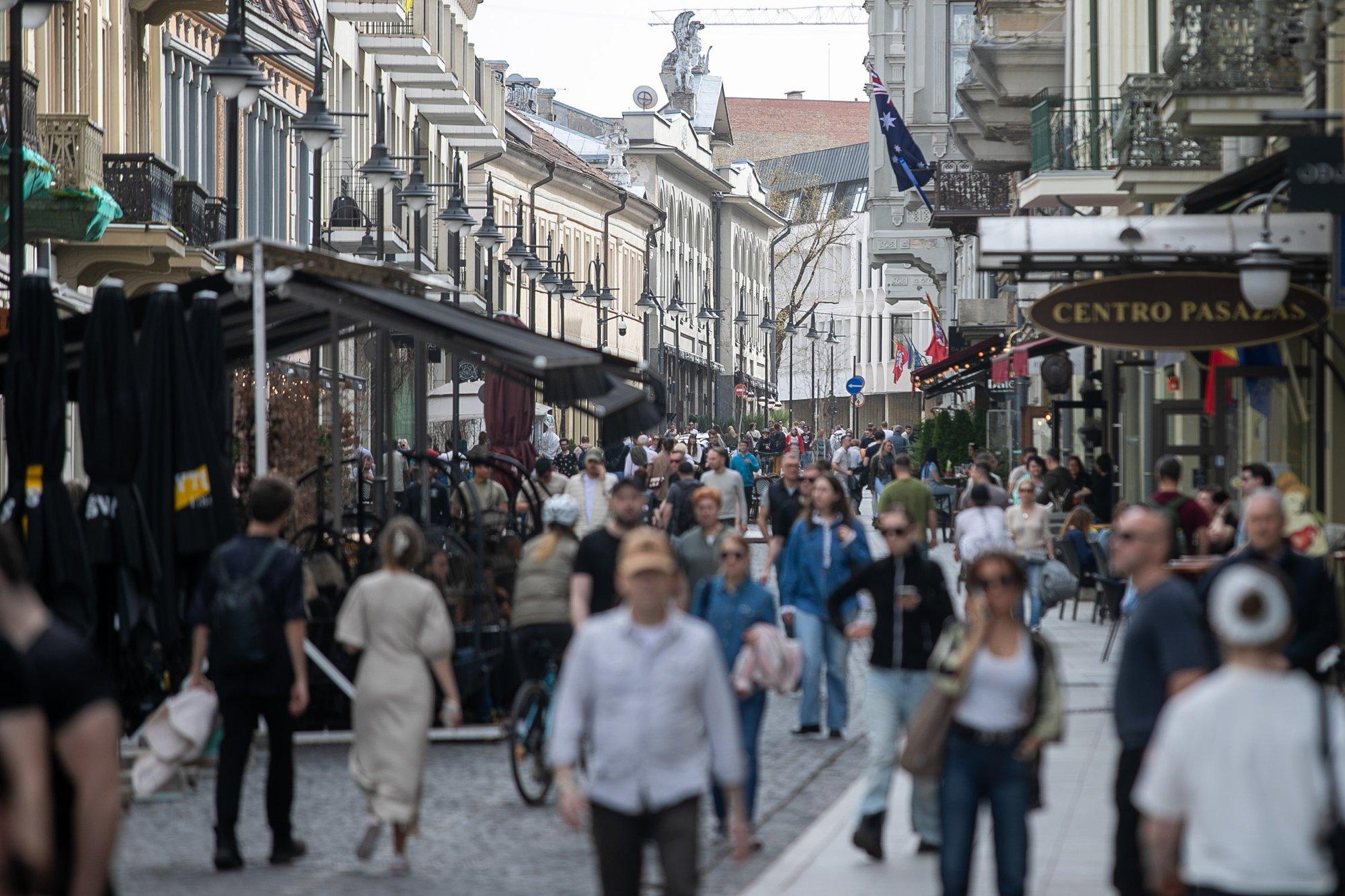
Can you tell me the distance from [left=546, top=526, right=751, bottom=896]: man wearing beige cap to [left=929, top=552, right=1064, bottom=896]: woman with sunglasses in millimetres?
1260

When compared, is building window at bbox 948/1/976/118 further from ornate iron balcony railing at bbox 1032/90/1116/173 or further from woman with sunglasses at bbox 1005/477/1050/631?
woman with sunglasses at bbox 1005/477/1050/631

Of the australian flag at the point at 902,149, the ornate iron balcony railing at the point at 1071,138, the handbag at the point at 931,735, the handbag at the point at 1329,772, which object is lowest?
the handbag at the point at 931,735

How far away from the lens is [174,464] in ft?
42.9

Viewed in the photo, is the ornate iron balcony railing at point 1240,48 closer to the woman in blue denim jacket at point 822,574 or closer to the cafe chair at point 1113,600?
the cafe chair at point 1113,600

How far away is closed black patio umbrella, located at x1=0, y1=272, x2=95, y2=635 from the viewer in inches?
493

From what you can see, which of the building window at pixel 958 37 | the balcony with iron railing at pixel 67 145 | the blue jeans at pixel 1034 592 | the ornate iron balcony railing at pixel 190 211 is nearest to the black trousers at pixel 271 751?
the blue jeans at pixel 1034 592

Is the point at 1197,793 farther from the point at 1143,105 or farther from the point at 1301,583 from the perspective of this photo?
the point at 1143,105

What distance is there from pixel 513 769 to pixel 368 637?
1789 millimetres

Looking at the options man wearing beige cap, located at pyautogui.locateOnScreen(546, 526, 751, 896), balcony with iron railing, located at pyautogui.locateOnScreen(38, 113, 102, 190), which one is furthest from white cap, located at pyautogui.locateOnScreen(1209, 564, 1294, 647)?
balcony with iron railing, located at pyautogui.locateOnScreen(38, 113, 102, 190)

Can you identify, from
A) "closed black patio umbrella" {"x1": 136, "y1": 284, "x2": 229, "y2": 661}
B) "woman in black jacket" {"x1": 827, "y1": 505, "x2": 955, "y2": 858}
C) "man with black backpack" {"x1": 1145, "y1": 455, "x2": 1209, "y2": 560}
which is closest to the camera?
"woman in black jacket" {"x1": 827, "y1": 505, "x2": 955, "y2": 858}

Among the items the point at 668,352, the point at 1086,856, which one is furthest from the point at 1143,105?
the point at 668,352

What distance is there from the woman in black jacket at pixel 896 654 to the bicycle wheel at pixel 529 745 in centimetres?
205

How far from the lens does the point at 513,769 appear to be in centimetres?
1196

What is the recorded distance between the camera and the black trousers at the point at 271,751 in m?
10.4
